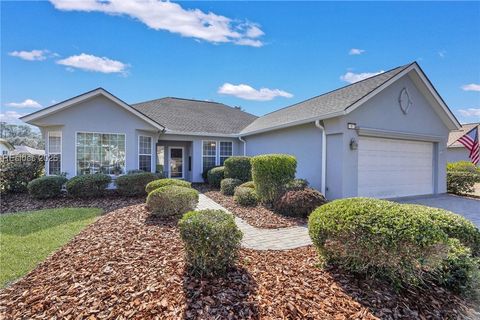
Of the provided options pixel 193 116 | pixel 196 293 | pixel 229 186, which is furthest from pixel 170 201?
pixel 193 116

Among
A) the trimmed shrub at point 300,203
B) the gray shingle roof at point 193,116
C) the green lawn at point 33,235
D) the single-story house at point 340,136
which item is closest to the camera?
the green lawn at point 33,235

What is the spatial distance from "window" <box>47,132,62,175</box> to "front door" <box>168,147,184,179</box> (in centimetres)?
686

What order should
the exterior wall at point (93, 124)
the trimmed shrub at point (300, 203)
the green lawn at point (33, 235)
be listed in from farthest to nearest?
the exterior wall at point (93, 124) < the trimmed shrub at point (300, 203) < the green lawn at point (33, 235)

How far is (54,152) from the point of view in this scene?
12.4 m

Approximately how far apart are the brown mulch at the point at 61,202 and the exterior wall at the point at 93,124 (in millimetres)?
1953

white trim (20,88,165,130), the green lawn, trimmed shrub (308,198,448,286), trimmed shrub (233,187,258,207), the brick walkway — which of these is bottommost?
the brick walkway

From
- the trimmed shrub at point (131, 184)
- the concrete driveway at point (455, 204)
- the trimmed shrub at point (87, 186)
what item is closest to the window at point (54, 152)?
the trimmed shrub at point (87, 186)

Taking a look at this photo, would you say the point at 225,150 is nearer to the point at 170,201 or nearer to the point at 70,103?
the point at 70,103

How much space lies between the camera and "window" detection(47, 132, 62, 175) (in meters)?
12.3

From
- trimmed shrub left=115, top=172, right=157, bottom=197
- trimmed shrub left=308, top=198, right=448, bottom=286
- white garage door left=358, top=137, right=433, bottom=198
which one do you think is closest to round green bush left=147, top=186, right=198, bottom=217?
trimmed shrub left=308, top=198, right=448, bottom=286

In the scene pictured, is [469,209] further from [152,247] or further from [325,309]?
[152,247]

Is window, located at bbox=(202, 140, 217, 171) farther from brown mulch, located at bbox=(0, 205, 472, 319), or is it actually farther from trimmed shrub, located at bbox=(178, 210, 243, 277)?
trimmed shrub, located at bbox=(178, 210, 243, 277)

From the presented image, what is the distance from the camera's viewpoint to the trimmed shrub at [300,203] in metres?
7.83

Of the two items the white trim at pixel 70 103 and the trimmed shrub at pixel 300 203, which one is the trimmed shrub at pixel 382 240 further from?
the white trim at pixel 70 103
